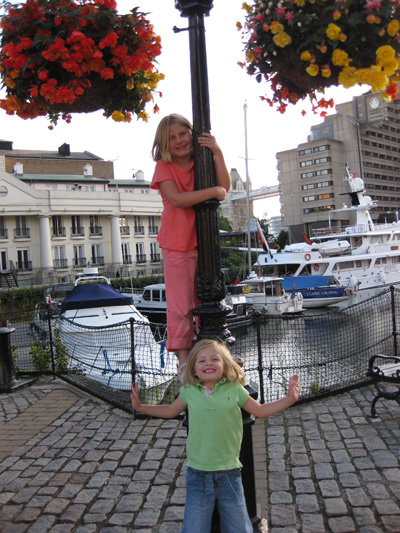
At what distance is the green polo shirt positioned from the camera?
268 centimetres

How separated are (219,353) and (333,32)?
1757 millimetres

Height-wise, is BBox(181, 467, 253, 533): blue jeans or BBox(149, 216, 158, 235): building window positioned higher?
BBox(149, 216, 158, 235): building window

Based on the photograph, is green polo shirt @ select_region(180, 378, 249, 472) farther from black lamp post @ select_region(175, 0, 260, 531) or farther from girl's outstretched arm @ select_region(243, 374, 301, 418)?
black lamp post @ select_region(175, 0, 260, 531)

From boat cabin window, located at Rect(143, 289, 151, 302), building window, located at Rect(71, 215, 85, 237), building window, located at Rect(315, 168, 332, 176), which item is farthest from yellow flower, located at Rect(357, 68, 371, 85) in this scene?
building window, located at Rect(315, 168, 332, 176)

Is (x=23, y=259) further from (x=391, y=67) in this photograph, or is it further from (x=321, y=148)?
(x=391, y=67)

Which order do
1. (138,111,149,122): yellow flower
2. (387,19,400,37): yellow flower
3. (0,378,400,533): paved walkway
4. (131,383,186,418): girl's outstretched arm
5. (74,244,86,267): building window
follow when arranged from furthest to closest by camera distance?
(74,244,86,267): building window < (0,378,400,533): paved walkway < (138,111,149,122): yellow flower < (131,383,186,418): girl's outstretched arm < (387,19,400,37): yellow flower

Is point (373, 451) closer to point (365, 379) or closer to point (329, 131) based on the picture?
point (365, 379)

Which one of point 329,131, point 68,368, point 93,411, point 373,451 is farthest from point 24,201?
point 329,131

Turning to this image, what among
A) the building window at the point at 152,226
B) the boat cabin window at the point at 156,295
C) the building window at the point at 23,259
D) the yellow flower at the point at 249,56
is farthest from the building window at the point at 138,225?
the yellow flower at the point at 249,56

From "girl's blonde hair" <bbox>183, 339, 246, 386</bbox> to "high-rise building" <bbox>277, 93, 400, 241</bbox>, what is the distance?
6764 centimetres

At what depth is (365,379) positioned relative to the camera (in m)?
7.13

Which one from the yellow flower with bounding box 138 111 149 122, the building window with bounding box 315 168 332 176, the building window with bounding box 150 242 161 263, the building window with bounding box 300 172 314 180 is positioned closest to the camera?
the yellow flower with bounding box 138 111 149 122

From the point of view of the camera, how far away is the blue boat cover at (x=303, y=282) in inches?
1156

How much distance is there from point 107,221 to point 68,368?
141ft
